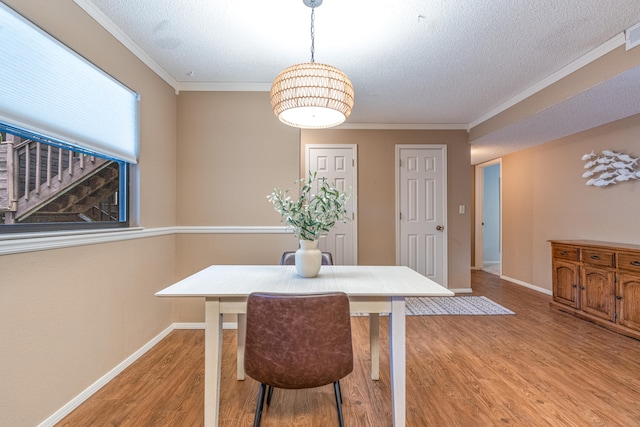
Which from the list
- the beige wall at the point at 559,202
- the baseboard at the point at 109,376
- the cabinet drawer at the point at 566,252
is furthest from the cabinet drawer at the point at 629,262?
the baseboard at the point at 109,376

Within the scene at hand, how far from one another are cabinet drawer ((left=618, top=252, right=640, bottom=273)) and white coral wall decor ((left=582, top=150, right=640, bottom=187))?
93 cm

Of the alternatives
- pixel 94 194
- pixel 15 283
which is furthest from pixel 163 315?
pixel 15 283

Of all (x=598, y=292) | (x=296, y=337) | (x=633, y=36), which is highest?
(x=633, y=36)

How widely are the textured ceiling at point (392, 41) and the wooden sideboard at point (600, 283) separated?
4.42ft


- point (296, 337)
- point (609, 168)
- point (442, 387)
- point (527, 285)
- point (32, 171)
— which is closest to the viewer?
point (296, 337)

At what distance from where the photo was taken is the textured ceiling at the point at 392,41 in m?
1.87

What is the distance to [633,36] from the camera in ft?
6.53

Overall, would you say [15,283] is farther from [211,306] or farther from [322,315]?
[322,315]

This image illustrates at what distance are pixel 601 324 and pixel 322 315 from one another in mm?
3273

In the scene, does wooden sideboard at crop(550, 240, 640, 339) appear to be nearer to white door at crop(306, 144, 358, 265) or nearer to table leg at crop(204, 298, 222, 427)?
white door at crop(306, 144, 358, 265)

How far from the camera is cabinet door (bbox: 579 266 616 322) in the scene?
9.29ft

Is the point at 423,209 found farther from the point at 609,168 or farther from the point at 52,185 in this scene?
the point at 52,185

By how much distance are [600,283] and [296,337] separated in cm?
335

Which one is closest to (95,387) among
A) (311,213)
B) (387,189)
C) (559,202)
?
(311,213)
